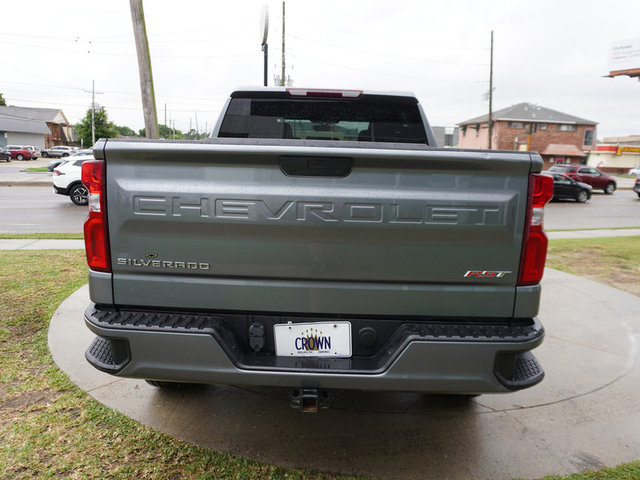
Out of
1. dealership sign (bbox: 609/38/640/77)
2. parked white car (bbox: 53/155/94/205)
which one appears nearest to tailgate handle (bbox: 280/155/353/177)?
parked white car (bbox: 53/155/94/205)

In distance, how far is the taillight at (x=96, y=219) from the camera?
2.13 metres

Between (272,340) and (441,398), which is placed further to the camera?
(441,398)

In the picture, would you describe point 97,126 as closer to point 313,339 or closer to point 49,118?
point 49,118

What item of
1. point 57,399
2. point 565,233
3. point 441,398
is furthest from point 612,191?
point 57,399

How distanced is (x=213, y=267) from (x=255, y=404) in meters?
1.44

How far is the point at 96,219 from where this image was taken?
2.16 meters

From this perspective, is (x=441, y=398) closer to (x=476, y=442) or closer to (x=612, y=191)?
(x=476, y=442)

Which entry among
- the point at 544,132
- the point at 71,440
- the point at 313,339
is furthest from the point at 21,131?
the point at 313,339

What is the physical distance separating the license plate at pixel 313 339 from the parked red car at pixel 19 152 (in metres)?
A: 56.5

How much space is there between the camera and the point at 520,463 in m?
2.65

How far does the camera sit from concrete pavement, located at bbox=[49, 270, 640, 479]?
2633mm

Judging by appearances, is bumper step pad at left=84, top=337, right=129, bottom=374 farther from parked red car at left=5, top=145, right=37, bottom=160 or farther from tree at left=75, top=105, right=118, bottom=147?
tree at left=75, top=105, right=118, bottom=147

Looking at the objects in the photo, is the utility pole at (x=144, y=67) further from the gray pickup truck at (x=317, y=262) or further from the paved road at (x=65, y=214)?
the gray pickup truck at (x=317, y=262)

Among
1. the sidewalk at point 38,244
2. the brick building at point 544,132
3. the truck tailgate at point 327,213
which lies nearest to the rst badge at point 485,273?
the truck tailgate at point 327,213
